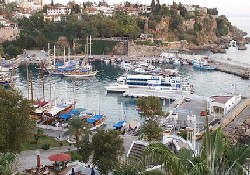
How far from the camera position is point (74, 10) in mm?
92125

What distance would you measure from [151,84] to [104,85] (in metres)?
6.81

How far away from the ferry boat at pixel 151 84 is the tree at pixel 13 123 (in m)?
26.8

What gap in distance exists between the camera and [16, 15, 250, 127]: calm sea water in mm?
41719

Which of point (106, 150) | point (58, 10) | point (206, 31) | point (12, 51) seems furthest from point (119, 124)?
point (206, 31)

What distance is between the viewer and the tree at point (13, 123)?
64.9 ft

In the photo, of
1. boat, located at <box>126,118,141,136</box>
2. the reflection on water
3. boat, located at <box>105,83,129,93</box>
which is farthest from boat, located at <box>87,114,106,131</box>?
boat, located at <box>105,83,129,93</box>

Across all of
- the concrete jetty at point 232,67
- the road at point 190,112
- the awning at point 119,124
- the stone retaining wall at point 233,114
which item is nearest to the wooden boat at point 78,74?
the road at point 190,112

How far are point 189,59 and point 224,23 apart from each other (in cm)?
3879

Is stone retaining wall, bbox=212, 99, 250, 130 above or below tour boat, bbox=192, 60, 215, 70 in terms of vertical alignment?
below

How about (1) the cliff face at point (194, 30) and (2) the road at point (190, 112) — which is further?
(1) the cliff face at point (194, 30)

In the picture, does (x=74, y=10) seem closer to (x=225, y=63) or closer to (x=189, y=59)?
(x=189, y=59)

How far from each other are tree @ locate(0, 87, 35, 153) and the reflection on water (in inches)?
538

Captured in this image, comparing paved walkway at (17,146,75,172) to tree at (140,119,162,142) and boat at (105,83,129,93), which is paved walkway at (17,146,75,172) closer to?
tree at (140,119,162,142)

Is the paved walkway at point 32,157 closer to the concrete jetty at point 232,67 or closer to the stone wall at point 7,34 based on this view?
the concrete jetty at point 232,67
